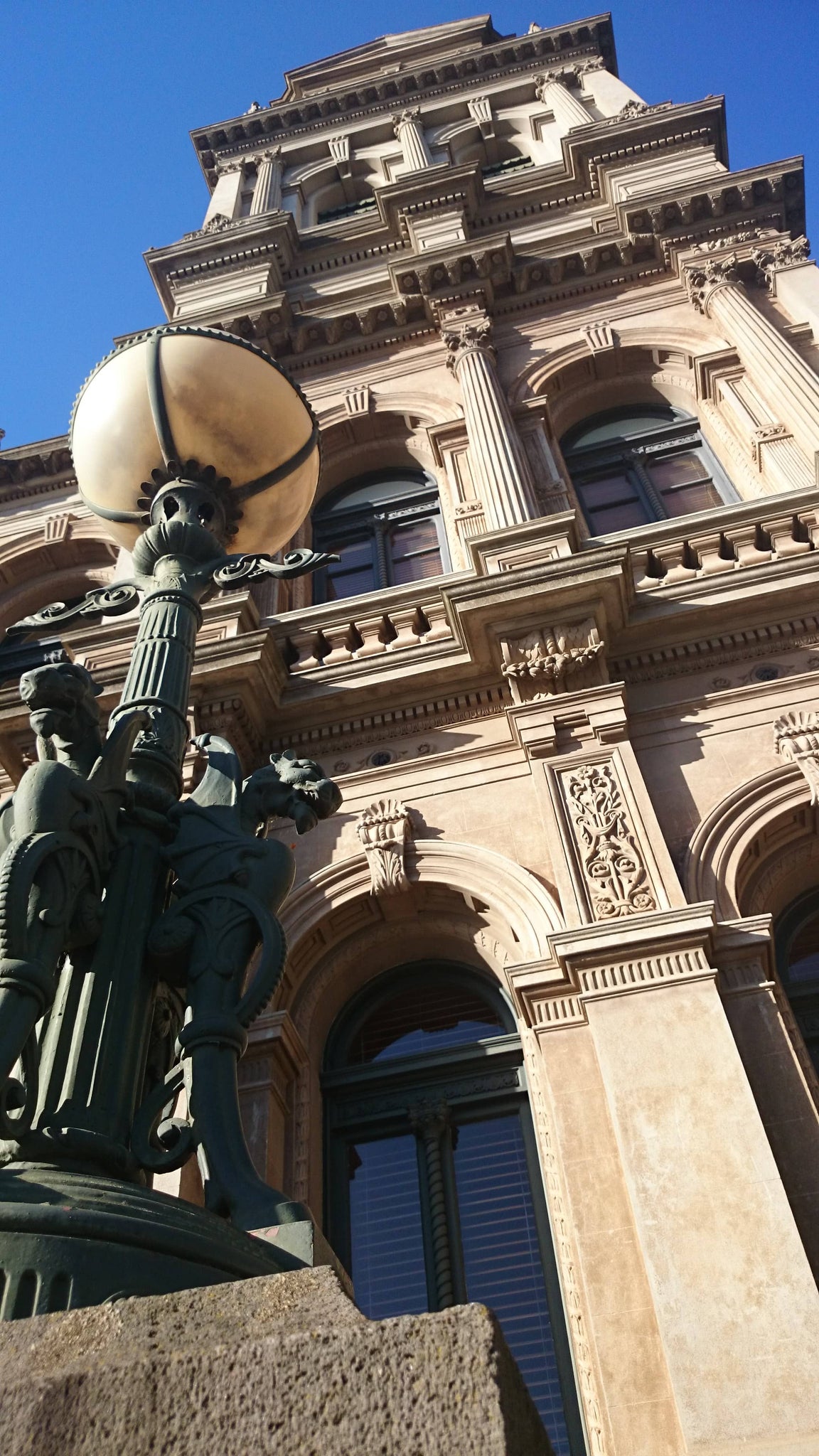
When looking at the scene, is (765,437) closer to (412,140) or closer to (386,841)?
(386,841)

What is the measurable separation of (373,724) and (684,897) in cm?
330

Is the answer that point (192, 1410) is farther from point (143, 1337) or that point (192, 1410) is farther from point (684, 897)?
point (684, 897)

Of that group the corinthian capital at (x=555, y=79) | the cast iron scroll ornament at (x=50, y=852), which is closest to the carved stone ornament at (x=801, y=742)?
the cast iron scroll ornament at (x=50, y=852)

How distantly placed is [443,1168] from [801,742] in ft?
12.9

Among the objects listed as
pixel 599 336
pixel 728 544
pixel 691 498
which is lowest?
pixel 728 544

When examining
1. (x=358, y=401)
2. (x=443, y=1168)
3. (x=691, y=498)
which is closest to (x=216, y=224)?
(x=358, y=401)

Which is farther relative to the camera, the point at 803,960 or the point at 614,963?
the point at 803,960

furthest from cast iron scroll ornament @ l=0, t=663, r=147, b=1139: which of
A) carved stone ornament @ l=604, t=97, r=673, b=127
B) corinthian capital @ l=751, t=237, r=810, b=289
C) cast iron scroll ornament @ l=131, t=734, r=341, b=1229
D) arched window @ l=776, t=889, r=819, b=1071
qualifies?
carved stone ornament @ l=604, t=97, r=673, b=127

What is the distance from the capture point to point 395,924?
28.1 feet

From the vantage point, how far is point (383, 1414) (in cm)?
174

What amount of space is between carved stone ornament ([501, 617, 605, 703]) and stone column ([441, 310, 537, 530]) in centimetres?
202

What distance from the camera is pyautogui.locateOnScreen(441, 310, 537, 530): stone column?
11508 millimetres

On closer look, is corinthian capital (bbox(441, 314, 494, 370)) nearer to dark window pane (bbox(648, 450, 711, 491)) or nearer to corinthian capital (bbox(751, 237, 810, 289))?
dark window pane (bbox(648, 450, 711, 491))

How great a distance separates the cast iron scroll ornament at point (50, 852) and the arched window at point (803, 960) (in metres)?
5.38
